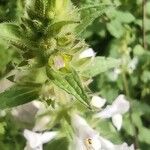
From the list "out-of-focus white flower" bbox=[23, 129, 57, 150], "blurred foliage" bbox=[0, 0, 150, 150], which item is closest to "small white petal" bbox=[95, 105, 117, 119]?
"out-of-focus white flower" bbox=[23, 129, 57, 150]

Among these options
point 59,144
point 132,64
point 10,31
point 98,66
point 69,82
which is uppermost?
point 10,31

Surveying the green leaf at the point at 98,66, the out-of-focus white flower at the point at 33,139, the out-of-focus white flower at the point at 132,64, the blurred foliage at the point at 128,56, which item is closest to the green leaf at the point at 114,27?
the blurred foliage at the point at 128,56

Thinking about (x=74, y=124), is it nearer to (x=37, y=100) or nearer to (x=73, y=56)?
(x=37, y=100)

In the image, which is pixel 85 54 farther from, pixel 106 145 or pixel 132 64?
pixel 132 64

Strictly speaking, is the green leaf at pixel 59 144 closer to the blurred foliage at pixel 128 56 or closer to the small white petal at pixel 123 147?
the small white petal at pixel 123 147

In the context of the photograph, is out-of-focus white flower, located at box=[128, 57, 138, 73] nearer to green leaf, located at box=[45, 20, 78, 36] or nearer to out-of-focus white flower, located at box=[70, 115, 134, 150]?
out-of-focus white flower, located at box=[70, 115, 134, 150]

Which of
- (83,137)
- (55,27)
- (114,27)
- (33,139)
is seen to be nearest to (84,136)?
(83,137)

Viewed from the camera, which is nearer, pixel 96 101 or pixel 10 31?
pixel 10 31

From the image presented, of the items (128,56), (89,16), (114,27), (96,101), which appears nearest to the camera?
(89,16)
